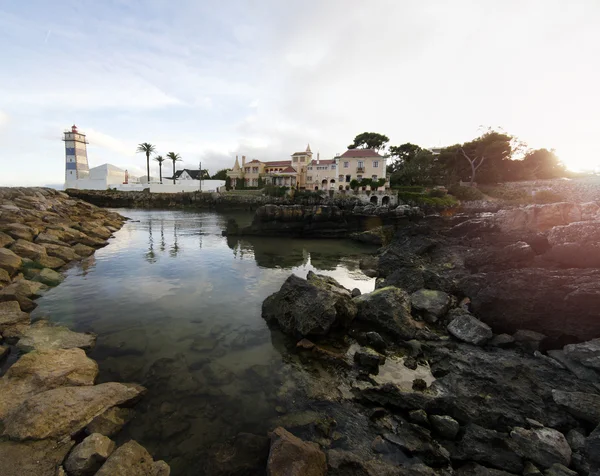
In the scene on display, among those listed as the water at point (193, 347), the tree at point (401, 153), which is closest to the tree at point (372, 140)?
the tree at point (401, 153)

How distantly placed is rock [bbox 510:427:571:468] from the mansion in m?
67.2

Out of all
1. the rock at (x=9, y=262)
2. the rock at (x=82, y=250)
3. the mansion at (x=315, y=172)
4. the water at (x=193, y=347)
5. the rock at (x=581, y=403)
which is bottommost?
the water at (x=193, y=347)

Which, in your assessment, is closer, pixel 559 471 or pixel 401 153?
pixel 559 471

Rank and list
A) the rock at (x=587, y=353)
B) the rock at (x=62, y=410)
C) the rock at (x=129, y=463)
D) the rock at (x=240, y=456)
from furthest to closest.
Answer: the rock at (x=587, y=353), the rock at (x=62, y=410), the rock at (x=240, y=456), the rock at (x=129, y=463)

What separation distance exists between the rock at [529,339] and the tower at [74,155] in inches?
4681

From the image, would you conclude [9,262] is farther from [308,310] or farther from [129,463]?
[308,310]

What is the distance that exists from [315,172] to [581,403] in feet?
265

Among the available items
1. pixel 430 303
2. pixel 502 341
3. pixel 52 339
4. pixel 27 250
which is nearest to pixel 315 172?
pixel 27 250

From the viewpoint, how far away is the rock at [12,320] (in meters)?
8.85

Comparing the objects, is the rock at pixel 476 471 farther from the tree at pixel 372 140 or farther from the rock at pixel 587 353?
the tree at pixel 372 140

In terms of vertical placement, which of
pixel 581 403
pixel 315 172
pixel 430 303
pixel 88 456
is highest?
pixel 315 172

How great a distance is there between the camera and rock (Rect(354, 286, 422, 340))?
9648 mm

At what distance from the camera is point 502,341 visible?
866 cm

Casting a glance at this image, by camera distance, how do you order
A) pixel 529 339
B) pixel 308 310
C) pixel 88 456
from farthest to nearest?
pixel 308 310 → pixel 529 339 → pixel 88 456
